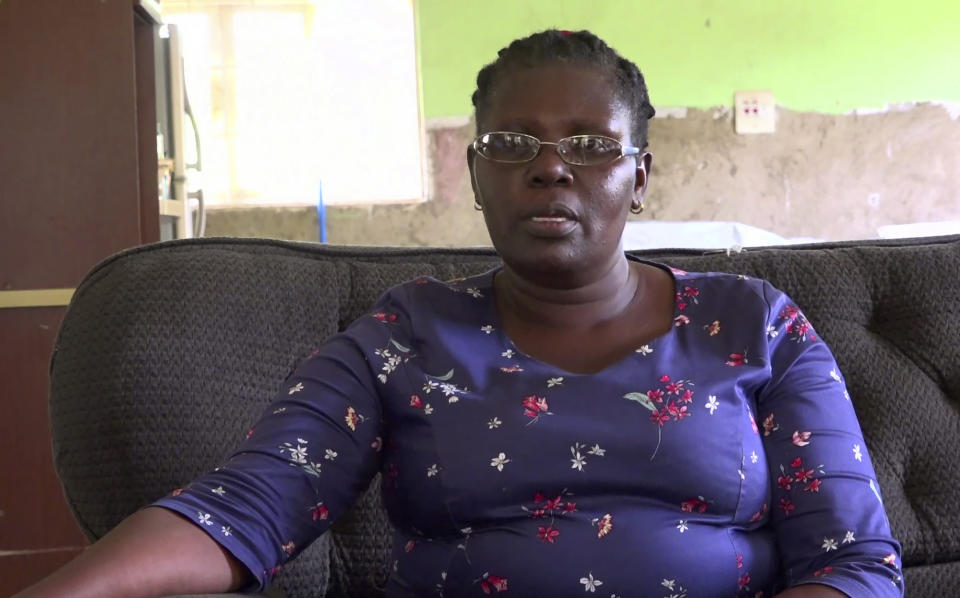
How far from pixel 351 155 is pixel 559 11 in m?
0.94

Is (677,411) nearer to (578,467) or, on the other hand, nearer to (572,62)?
(578,467)

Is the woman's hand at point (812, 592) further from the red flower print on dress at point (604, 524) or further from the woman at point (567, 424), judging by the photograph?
the red flower print on dress at point (604, 524)

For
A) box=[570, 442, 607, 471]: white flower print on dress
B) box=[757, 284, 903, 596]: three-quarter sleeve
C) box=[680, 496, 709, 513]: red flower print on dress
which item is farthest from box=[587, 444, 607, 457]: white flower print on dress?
box=[757, 284, 903, 596]: three-quarter sleeve

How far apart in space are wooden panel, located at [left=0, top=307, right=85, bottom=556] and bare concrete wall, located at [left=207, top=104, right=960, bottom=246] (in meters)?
1.25

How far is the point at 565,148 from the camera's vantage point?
1.11 metres

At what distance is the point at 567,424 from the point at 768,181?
2.76 metres

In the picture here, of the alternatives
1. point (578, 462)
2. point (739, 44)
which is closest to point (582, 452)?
point (578, 462)

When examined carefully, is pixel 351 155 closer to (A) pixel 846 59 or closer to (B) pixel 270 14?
(B) pixel 270 14

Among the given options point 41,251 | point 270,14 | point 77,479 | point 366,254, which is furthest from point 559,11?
point 77,479

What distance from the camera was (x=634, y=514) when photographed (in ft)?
3.33

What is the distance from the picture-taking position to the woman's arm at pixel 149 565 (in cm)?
79

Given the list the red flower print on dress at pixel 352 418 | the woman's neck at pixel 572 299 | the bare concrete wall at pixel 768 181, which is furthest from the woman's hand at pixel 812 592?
the bare concrete wall at pixel 768 181

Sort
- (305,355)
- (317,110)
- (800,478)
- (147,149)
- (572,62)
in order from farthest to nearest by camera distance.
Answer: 1. (317,110)
2. (147,149)
3. (305,355)
4. (572,62)
5. (800,478)

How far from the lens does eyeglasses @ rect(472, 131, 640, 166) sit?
1112mm
